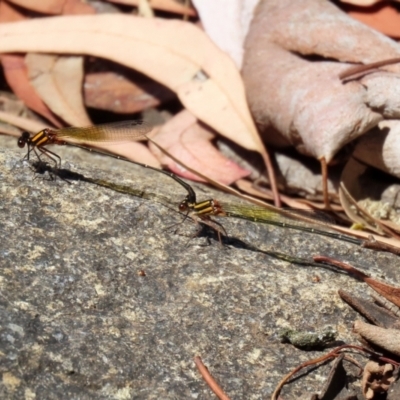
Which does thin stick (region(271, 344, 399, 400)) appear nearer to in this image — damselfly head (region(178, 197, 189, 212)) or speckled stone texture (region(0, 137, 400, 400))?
speckled stone texture (region(0, 137, 400, 400))

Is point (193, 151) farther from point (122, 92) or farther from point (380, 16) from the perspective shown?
point (380, 16)

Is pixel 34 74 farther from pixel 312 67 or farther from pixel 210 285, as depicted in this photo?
pixel 210 285

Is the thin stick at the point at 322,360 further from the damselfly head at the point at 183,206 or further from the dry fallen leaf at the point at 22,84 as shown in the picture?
the dry fallen leaf at the point at 22,84

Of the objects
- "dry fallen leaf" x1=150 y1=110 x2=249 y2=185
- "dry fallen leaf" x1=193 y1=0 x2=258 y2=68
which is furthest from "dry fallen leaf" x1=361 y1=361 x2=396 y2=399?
"dry fallen leaf" x1=193 y1=0 x2=258 y2=68

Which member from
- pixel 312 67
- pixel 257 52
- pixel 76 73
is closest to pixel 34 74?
pixel 76 73

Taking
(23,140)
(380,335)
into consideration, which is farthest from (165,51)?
(380,335)
